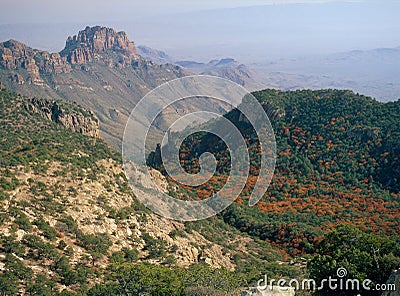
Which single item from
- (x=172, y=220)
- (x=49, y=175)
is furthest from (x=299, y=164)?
(x=49, y=175)

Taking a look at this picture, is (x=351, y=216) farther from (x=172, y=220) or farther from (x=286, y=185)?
(x=172, y=220)

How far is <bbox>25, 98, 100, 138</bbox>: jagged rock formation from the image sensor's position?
41991 mm

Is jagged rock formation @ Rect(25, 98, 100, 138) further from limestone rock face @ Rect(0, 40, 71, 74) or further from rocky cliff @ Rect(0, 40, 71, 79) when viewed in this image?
limestone rock face @ Rect(0, 40, 71, 74)

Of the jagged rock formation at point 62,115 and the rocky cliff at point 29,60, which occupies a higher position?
the rocky cliff at point 29,60

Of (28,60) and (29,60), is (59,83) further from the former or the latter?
(28,60)

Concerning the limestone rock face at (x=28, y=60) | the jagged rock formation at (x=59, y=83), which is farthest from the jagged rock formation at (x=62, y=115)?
the limestone rock face at (x=28, y=60)

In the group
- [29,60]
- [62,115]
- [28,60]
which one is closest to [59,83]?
[29,60]

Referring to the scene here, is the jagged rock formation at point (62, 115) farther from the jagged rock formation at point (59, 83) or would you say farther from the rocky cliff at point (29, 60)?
the rocky cliff at point (29, 60)

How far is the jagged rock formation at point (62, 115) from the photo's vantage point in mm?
41991

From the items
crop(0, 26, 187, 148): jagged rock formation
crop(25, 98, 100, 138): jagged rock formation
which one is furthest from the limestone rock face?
crop(25, 98, 100, 138): jagged rock formation

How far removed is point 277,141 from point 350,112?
8.99 metres

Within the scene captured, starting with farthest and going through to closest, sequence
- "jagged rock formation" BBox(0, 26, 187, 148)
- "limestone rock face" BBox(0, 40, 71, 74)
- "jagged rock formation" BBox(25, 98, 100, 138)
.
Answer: "limestone rock face" BBox(0, 40, 71, 74) → "jagged rock formation" BBox(0, 26, 187, 148) → "jagged rock formation" BBox(25, 98, 100, 138)

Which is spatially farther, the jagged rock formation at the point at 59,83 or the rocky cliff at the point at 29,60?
the rocky cliff at the point at 29,60

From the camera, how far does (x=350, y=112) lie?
46500mm
